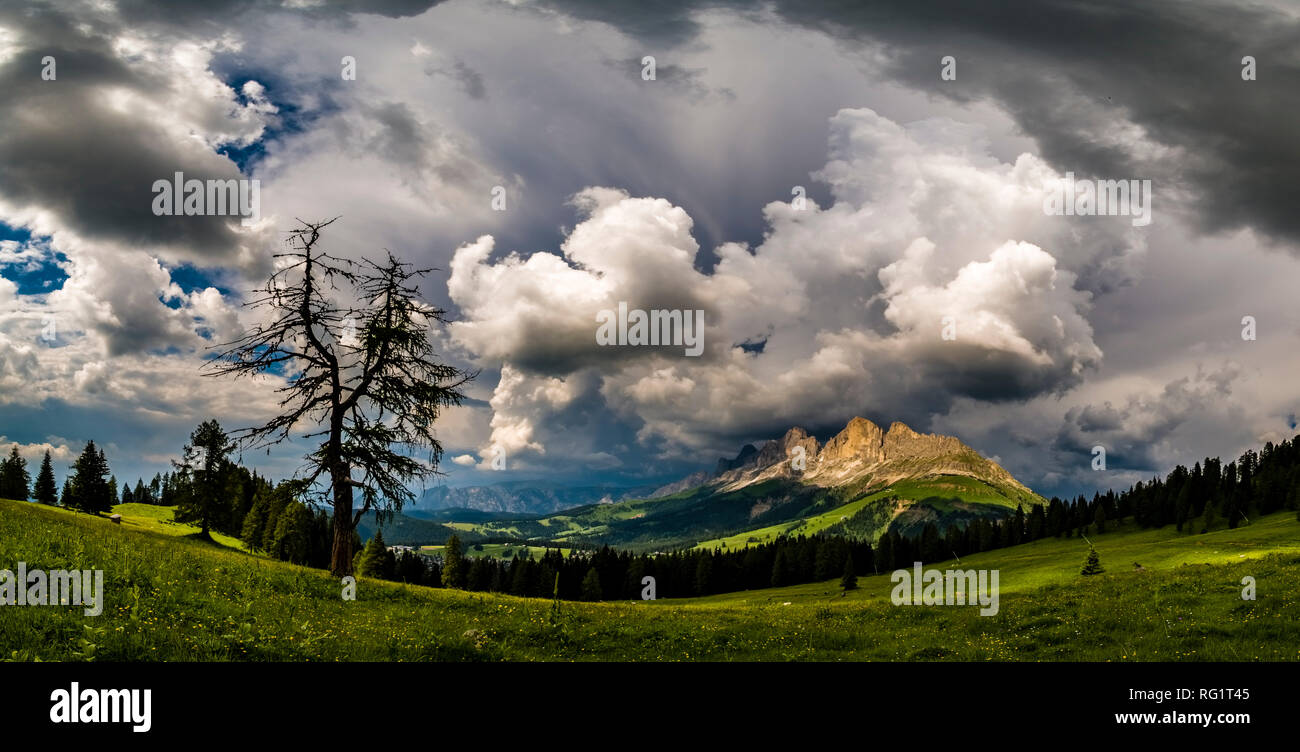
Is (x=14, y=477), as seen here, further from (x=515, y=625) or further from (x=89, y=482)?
(x=515, y=625)

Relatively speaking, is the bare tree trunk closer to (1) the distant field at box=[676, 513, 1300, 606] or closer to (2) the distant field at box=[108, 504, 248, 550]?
(1) the distant field at box=[676, 513, 1300, 606]

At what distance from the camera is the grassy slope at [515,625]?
11.3m

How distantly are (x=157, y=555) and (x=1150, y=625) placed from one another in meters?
28.5

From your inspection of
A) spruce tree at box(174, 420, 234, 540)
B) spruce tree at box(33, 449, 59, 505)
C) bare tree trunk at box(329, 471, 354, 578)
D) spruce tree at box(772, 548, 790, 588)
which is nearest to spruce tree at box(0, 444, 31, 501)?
spruce tree at box(33, 449, 59, 505)

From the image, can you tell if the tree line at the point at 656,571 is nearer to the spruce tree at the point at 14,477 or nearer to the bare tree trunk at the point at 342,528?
the spruce tree at the point at 14,477

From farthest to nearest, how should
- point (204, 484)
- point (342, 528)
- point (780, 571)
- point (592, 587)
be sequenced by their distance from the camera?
1. point (780, 571)
2. point (592, 587)
3. point (204, 484)
4. point (342, 528)

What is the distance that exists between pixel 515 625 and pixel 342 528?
1469 centimetres

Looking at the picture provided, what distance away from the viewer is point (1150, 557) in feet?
271

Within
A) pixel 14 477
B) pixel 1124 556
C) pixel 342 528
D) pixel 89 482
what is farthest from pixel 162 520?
pixel 1124 556

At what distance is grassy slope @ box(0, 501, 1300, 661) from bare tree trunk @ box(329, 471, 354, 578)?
292 cm

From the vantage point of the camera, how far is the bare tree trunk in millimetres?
27516

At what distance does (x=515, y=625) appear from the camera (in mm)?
17641
